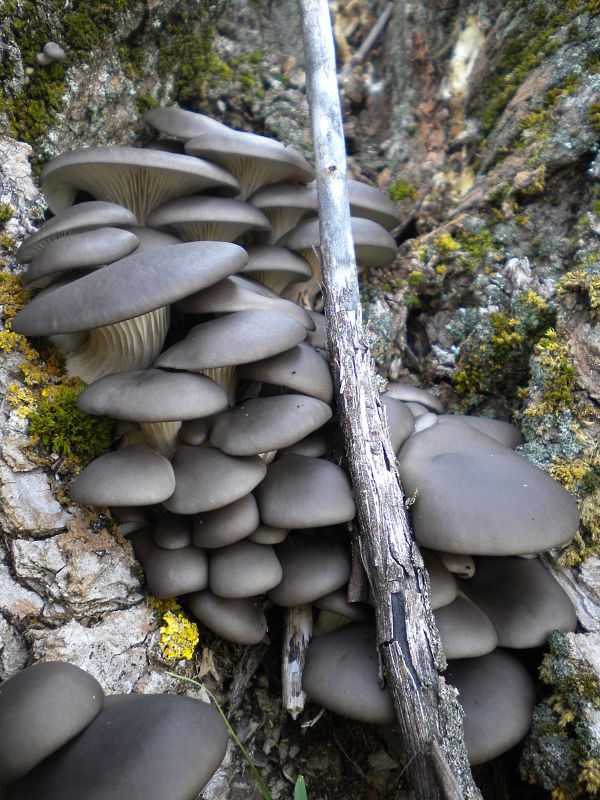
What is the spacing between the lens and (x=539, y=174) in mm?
3402

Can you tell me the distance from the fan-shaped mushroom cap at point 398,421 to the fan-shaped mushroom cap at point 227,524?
0.74 metres

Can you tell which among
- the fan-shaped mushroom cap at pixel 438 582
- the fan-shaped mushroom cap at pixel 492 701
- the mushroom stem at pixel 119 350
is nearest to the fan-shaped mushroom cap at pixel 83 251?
the mushroom stem at pixel 119 350

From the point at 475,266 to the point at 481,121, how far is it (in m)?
1.52

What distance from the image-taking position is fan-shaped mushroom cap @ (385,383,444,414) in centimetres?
303

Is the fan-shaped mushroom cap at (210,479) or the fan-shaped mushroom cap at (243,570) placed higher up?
the fan-shaped mushroom cap at (210,479)

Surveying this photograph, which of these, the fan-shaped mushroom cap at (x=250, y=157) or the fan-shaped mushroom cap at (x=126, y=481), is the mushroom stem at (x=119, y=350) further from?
the fan-shaped mushroom cap at (x=250, y=157)

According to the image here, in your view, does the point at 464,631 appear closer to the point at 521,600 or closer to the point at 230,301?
the point at 521,600

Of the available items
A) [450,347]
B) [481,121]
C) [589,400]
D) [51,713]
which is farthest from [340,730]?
[481,121]

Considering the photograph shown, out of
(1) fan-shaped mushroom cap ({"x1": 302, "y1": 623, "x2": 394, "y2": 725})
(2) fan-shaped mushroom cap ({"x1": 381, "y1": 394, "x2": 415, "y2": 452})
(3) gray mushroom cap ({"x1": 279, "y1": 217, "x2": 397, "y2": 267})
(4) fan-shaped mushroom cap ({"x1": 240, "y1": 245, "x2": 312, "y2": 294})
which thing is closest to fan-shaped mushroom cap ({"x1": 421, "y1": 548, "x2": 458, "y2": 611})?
(1) fan-shaped mushroom cap ({"x1": 302, "y1": 623, "x2": 394, "y2": 725})

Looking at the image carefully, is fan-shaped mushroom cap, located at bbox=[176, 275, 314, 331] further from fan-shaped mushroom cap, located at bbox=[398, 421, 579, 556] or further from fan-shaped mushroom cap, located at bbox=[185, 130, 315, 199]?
fan-shaped mushroom cap, located at bbox=[398, 421, 579, 556]

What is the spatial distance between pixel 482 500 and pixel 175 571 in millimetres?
1293

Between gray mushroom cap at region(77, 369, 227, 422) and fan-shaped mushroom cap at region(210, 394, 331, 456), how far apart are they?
0.15 m

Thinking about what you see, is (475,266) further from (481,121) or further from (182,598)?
(182,598)

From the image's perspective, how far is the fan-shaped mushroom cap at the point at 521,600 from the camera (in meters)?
2.29
